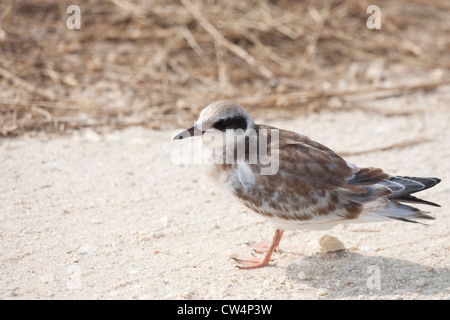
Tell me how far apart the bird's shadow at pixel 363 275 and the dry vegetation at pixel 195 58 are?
258cm

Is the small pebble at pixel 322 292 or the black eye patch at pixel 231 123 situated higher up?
the black eye patch at pixel 231 123

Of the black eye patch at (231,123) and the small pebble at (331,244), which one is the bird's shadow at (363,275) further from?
the black eye patch at (231,123)

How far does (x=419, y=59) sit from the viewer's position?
7484mm

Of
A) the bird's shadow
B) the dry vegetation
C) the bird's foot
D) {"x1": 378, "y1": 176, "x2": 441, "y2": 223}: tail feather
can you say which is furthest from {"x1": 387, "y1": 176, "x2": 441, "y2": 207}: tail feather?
the dry vegetation

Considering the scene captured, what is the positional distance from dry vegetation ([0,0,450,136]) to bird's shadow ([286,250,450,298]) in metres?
2.58

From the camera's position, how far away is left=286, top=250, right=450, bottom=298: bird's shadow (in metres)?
3.53

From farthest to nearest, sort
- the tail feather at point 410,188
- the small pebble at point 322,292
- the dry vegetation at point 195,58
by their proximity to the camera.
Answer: the dry vegetation at point 195,58, the tail feather at point 410,188, the small pebble at point 322,292

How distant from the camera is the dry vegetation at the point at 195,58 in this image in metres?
6.07

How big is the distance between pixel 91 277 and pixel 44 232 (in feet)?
2.19

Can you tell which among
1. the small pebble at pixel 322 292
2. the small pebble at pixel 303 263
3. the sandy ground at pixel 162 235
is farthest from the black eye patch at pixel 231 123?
the small pebble at pixel 322 292

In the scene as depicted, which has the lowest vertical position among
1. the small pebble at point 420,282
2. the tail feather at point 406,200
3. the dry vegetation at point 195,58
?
the small pebble at point 420,282

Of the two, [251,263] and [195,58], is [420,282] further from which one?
[195,58]

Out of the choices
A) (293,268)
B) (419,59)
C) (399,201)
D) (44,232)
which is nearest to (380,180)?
(399,201)

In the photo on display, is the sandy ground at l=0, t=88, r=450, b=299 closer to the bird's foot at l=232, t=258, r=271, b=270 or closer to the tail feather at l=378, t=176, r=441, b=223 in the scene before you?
the bird's foot at l=232, t=258, r=271, b=270
